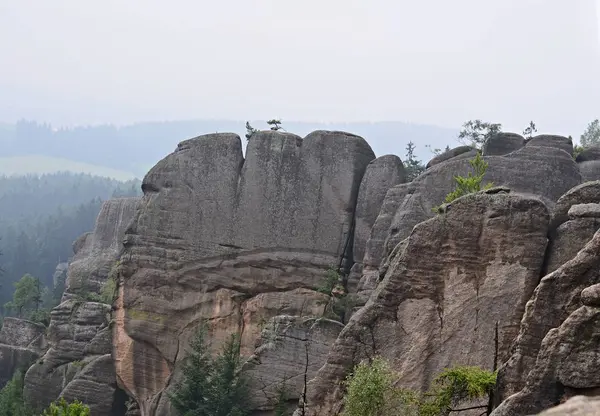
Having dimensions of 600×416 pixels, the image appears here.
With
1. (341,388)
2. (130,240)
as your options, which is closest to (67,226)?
(130,240)

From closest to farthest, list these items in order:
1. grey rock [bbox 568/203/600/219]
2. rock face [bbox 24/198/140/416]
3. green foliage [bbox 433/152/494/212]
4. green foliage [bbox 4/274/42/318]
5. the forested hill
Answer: grey rock [bbox 568/203/600/219]
green foliage [bbox 433/152/494/212]
rock face [bbox 24/198/140/416]
green foliage [bbox 4/274/42/318]
the forested hill

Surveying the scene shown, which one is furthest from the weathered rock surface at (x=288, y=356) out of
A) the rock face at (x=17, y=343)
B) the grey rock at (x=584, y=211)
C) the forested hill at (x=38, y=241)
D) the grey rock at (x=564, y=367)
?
the forested hill at (x=38, y=241)

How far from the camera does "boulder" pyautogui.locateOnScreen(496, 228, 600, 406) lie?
1778 centimetres

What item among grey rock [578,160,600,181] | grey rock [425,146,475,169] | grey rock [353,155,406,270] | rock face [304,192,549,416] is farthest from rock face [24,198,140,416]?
grey rock [578,160,600,181]

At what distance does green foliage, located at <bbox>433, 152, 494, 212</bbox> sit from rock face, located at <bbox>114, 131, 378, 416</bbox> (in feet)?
15.5

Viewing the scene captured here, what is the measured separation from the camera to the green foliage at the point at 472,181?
98.9 feet

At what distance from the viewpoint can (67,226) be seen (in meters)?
139

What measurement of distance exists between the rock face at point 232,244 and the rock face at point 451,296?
41.1ft

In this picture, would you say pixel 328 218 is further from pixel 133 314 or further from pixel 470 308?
pixel 470 308

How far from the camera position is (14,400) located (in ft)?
135

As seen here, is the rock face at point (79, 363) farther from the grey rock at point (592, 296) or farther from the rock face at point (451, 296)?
the grey rock at point (592, 296)

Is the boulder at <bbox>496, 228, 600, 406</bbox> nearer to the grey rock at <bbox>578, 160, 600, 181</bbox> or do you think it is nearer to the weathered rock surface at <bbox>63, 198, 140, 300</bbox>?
the grey rock at <bbox>578, 160, 600, 181</bbox>

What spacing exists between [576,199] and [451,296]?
13.8 feet

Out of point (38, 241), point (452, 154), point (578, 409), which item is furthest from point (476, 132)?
point (38, 241)
